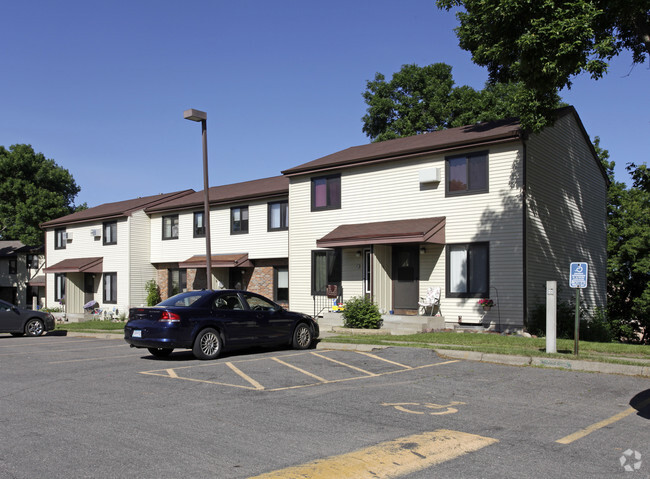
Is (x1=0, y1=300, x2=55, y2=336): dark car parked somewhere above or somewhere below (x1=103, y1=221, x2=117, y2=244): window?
below

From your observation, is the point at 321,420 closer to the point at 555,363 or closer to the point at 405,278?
the point at 555,363

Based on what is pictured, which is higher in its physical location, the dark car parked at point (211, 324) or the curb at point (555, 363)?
the dark car parked at point (211, 324)

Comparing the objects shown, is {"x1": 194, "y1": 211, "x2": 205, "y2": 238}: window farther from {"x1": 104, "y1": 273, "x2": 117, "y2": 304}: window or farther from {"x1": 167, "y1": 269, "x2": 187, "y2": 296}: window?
{"x1": 104, "y1": 273, "x2": 117, "y2": 304}: window

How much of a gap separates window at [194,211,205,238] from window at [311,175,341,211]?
29.0 feet

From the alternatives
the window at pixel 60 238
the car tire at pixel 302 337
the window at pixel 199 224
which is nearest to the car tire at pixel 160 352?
the car tire at pixel 302 337

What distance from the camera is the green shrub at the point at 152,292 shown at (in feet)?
104

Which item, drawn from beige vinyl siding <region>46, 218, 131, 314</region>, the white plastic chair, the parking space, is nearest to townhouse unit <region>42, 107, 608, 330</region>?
the white plastic chair

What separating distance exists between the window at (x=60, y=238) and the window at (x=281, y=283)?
17182 millimetres

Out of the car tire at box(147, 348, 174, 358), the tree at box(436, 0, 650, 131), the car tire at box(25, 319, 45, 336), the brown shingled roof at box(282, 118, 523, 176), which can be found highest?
the tree at box(436, 0, 650, 131)

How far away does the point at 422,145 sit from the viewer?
67.3ft

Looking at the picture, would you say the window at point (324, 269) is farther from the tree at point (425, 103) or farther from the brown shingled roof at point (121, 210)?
the tree at point (425, 103)

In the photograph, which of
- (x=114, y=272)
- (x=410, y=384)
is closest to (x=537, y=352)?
(x=410, y=384)

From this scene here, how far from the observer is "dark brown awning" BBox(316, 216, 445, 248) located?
61.0ft

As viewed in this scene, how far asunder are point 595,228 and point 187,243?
63.2ft
